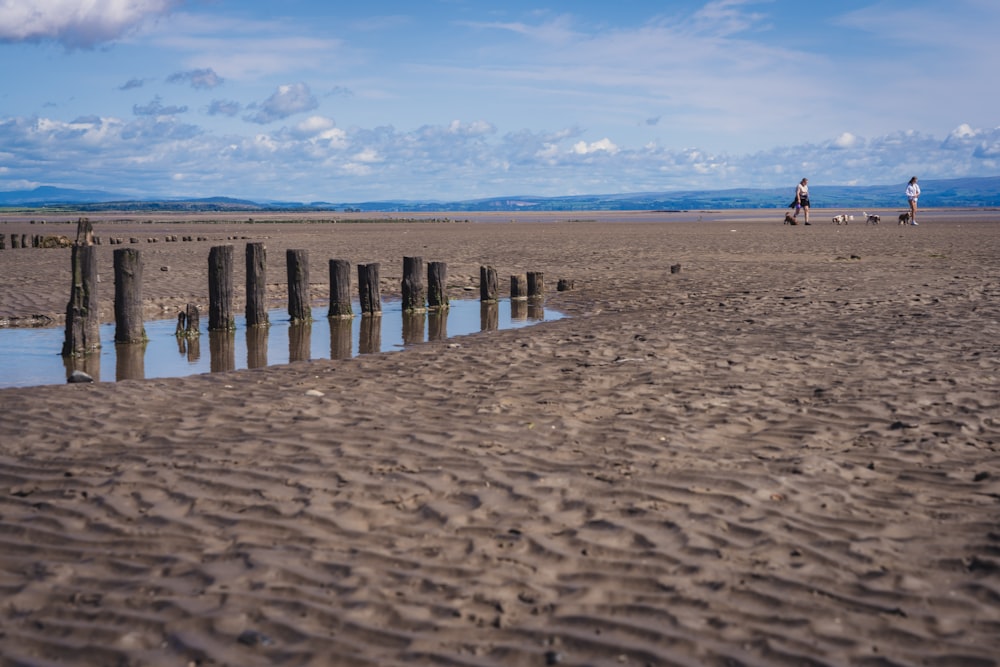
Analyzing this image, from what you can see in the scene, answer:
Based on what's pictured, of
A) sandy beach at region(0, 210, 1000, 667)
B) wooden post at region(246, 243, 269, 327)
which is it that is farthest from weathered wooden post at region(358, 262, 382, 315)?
sandy beach at region(0, 210, 1000, 667)

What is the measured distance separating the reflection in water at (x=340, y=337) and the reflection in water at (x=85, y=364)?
288 centimetres

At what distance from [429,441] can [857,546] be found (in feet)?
10.3

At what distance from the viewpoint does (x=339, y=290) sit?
53.9 ft

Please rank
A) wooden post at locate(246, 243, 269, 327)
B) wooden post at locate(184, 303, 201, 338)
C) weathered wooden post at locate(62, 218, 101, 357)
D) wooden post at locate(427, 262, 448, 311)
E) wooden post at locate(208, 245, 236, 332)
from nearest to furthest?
weathered wooden post at locate(62, 218, 101, 357) → wooden post at locate(184, 303, 201, 338) → wooden post at locate(208, 245, 236, 332) → wooden post at locate(246, 243, 269, 327) → wooden post at locate(427, 262, 448, 311)

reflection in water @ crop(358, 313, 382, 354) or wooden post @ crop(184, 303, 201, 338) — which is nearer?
reflection in water @ crop(358, 313, 382, 354)

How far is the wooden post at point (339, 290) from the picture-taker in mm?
16359

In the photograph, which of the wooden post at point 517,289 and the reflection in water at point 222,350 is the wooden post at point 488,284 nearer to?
the wooden post at point 517,289

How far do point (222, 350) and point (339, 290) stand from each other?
132 inches

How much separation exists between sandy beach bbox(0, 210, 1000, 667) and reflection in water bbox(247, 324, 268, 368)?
1.38m

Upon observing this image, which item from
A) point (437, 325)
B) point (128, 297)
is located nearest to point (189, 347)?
point (128, 297)

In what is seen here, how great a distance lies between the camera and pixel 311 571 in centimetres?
484

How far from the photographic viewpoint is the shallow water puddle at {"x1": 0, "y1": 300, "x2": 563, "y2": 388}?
11906mm

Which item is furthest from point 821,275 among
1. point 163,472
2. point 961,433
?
point 163,472

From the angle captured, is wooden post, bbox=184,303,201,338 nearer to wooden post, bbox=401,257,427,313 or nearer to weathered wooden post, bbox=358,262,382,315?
weathered wooden post, bbox=358,262,382,315
